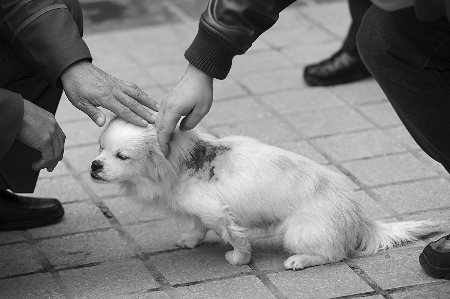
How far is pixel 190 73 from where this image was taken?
2.93 metres

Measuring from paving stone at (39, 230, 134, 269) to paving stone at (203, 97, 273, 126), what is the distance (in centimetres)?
128

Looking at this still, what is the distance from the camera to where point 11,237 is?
3.52 m

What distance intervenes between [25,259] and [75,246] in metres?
0.21

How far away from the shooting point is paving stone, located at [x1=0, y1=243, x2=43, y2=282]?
323 centimetres

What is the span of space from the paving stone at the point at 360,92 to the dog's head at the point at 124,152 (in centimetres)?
203

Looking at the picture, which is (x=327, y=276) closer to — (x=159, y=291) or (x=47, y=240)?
(x=159, y=291)

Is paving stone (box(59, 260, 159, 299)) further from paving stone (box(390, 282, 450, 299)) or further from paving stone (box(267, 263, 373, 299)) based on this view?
paving stone (box(390, 282, 450, 299))

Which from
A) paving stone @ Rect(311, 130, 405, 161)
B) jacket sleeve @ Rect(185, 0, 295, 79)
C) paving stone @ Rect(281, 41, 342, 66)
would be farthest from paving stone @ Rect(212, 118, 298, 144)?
jacket sleeve @ Rect(185, 0, 295, 79)

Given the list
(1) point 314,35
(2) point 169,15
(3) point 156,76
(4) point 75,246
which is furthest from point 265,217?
(2) point 169,15

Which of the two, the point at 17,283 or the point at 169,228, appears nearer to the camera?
the point at 17,283

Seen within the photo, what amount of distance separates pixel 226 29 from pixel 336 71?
2.29 metres

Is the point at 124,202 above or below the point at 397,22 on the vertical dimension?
below

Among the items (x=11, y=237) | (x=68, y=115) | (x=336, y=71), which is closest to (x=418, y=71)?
(x=11, y=237)

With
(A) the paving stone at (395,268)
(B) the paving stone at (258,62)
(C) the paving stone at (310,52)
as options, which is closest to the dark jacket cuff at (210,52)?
(A) the paving stone at (395,268)
